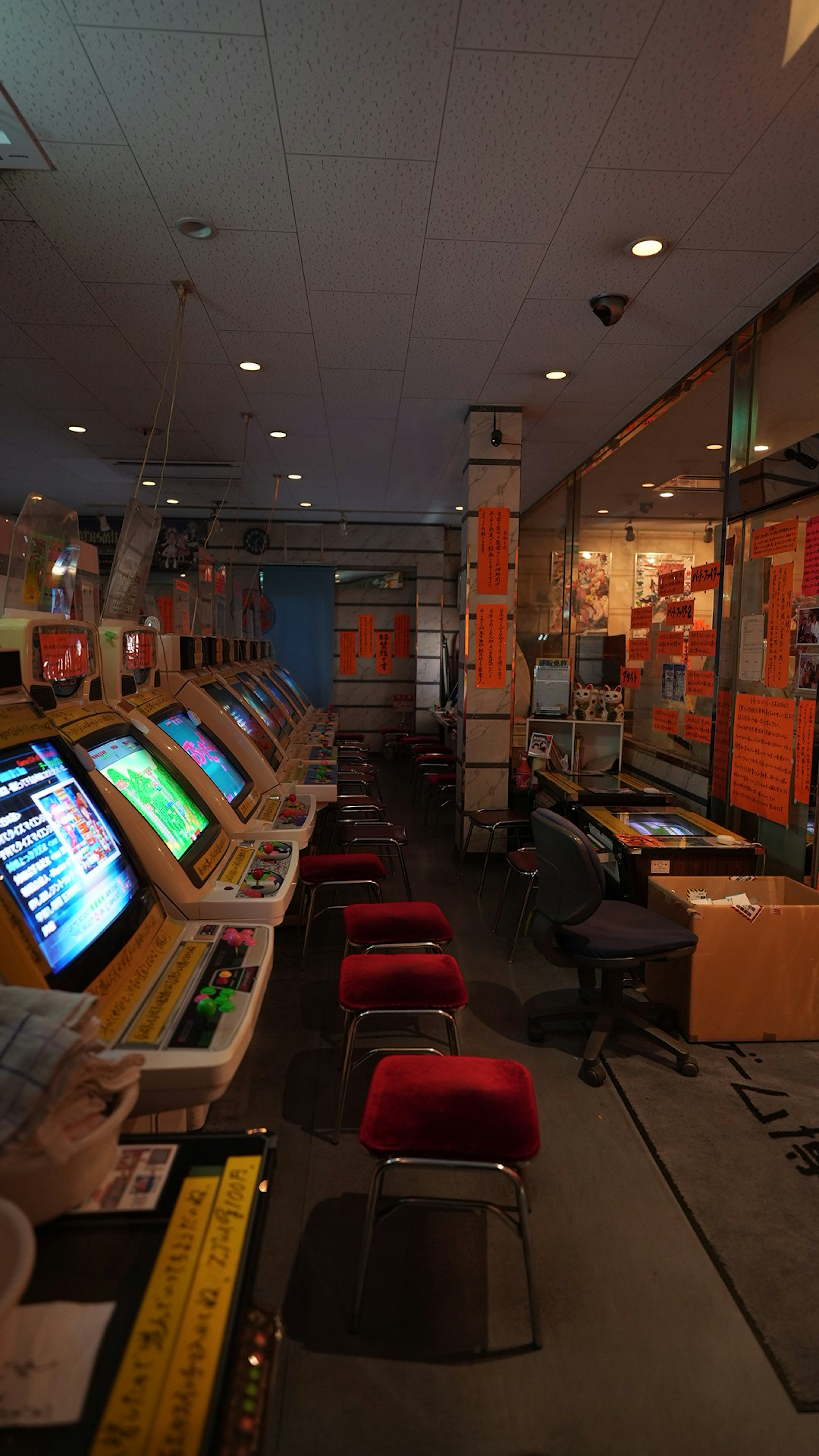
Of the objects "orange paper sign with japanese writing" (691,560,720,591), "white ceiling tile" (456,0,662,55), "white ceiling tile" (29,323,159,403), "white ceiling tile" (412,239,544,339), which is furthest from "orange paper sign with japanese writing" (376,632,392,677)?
"white ceiling tile" (456,0,662,55)

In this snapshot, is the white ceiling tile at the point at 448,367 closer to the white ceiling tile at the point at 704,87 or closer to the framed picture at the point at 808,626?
the white ceiling tile at the point at 704,87

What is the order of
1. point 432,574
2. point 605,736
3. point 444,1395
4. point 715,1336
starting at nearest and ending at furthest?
1. point 444,1395
2. point 715,1336
3. point 605,736
4. point 432,574

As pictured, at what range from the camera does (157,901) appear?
1.73 m

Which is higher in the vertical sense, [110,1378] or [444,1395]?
[110,1378]

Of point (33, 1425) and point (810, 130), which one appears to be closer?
point (33, 1425)

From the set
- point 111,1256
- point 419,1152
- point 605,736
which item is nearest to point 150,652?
point 419,1152

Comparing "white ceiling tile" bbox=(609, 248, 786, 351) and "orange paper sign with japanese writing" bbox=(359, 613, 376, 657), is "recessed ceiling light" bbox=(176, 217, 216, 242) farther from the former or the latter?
"orange paper sign with japanese writing" bbox=(359, 613, 376, 657)

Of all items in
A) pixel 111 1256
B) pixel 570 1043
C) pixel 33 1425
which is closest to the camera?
pixel 33 1425

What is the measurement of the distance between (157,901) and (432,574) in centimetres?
880

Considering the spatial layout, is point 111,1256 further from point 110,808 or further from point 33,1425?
point 110,808

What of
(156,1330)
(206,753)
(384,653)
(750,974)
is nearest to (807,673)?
(750,974)

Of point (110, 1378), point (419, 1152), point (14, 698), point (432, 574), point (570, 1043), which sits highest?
point (432, 574)

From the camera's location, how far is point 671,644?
177 inches

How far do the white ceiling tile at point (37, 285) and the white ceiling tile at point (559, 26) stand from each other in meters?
1.89
